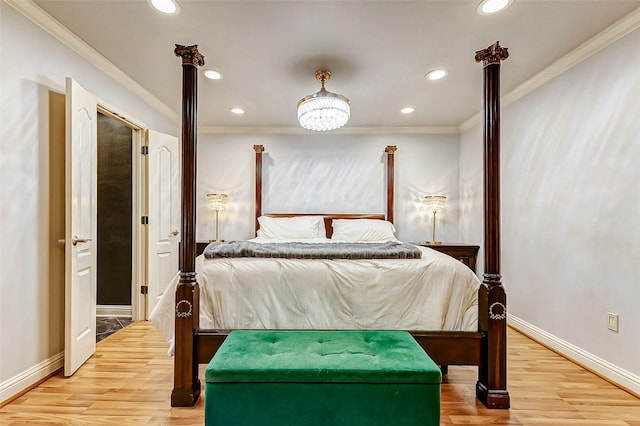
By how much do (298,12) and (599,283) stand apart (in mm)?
2779

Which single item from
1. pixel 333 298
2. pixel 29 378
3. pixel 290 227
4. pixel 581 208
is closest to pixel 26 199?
pixel 29 378

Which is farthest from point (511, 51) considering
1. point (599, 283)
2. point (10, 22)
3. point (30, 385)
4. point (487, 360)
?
point (30, 385)

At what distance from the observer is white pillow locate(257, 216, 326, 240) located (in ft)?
13.4

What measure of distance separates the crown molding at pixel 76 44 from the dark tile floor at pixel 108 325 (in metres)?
2.34

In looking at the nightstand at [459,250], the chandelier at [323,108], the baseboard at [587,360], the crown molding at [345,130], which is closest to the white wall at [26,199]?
the chandelier at [323,108]

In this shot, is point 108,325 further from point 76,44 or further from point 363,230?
point 363,230

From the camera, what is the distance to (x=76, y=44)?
2.44 m

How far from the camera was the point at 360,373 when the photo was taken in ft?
4.53

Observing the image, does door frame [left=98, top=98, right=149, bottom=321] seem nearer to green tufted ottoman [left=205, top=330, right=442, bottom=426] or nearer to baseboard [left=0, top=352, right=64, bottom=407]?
baseboard [left=0, top=352, right=64, bottom=407]

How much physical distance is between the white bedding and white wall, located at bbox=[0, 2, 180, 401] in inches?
34.6

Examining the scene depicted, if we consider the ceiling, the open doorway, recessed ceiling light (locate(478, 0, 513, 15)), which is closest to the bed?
recessed ceiling light (locate(478, 0, 513, 15))

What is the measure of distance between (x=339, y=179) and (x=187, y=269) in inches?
119

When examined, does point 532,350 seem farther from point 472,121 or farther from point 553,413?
point 472,121

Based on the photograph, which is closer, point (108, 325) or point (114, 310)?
point (108, 325)
